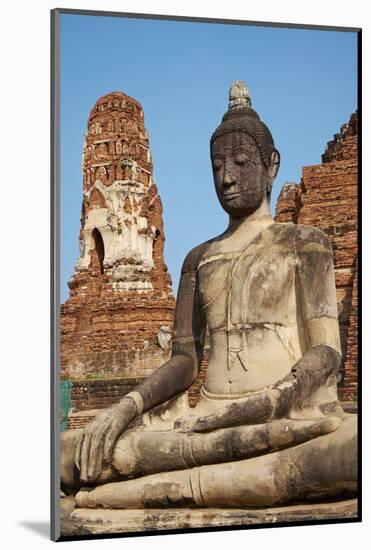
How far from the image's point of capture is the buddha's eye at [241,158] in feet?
37.2

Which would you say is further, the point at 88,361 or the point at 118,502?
the point at 88,361

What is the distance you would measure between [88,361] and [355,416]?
660cm

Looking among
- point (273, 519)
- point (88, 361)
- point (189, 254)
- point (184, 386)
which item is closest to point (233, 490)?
point (273, 519)

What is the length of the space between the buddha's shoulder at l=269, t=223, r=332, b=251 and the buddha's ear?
0.47 metres

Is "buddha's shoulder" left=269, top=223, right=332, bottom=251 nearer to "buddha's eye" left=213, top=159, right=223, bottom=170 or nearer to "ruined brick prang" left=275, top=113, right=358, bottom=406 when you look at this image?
"buddha's eye" left=213, top=159, right=223, bottom=170

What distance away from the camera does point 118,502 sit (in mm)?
10703

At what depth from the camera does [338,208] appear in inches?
637

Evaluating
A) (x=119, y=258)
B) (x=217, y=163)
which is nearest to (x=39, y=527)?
(x=217, y=163)

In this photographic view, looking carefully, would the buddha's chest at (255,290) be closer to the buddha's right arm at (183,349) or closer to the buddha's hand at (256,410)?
the buddha's right arm at (183,349)

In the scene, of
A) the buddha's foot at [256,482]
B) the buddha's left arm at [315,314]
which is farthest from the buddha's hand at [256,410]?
the buddha's foot at [256,482]

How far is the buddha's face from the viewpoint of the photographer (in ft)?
37.2

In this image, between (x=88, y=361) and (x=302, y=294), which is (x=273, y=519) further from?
(x=88, y=361)

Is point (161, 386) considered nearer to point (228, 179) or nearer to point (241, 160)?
point (228, 179)

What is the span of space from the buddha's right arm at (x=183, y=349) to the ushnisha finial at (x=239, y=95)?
112 centimetres
